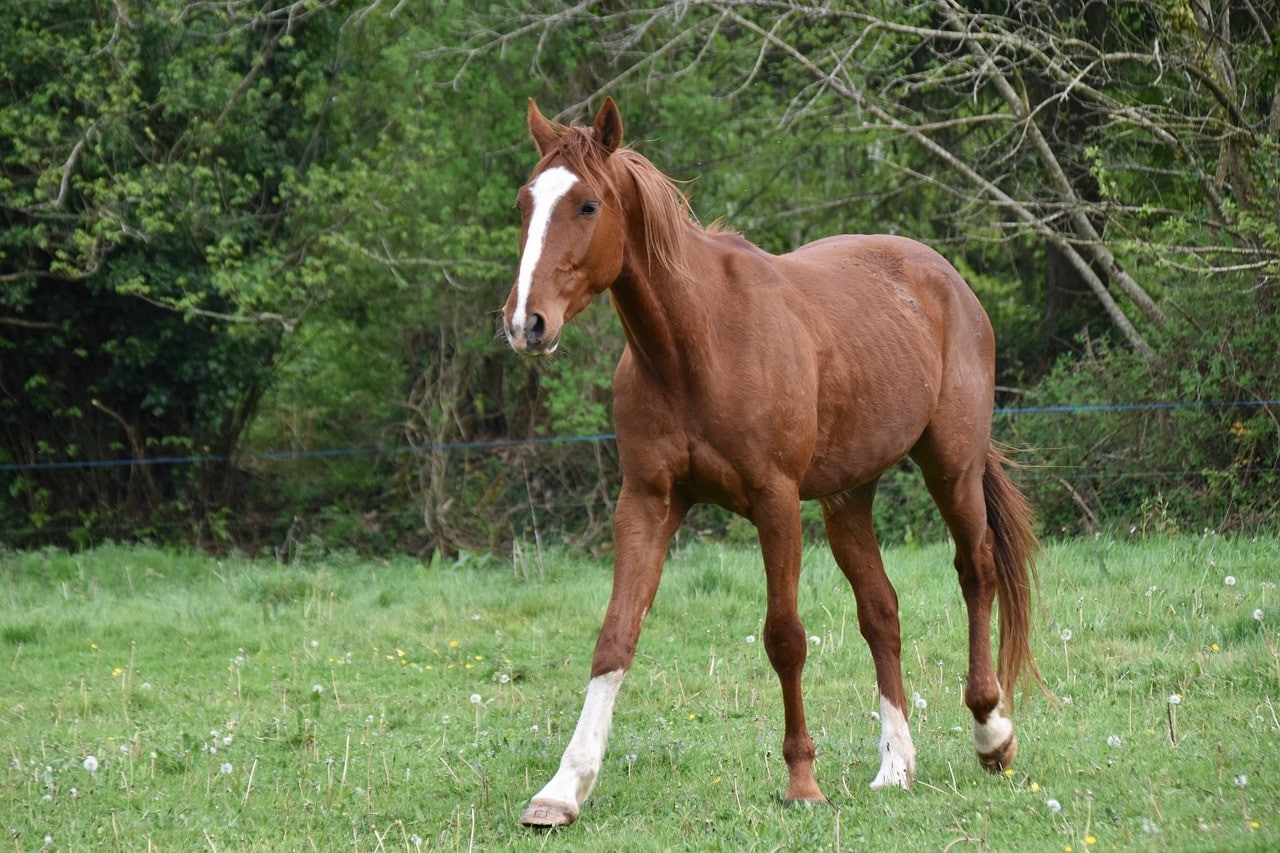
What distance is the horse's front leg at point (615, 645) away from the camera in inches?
169

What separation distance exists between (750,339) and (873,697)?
8.19ft

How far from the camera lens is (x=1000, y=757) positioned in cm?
513

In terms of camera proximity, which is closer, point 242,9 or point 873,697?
point 873,697

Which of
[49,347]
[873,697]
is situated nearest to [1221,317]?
[873,697]

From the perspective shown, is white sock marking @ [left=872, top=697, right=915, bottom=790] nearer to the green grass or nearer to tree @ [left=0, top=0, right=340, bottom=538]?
the green grass

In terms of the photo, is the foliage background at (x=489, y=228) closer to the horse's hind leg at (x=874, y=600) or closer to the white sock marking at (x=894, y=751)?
the horse's hind leg at (x=874, y=600)

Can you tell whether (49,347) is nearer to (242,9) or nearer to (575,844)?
(242,9)

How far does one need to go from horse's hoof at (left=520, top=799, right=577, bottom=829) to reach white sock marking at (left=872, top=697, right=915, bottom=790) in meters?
1.29

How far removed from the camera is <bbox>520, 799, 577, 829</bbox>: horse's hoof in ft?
13.8

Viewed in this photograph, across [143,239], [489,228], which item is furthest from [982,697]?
[489,228]

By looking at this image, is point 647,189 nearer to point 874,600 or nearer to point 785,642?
point 785,642

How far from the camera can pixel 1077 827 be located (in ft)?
13.6

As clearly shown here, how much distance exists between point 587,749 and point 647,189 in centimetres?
188

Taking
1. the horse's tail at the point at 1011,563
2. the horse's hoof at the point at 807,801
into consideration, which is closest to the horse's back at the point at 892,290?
the horse's tail at the point at 1011,563
